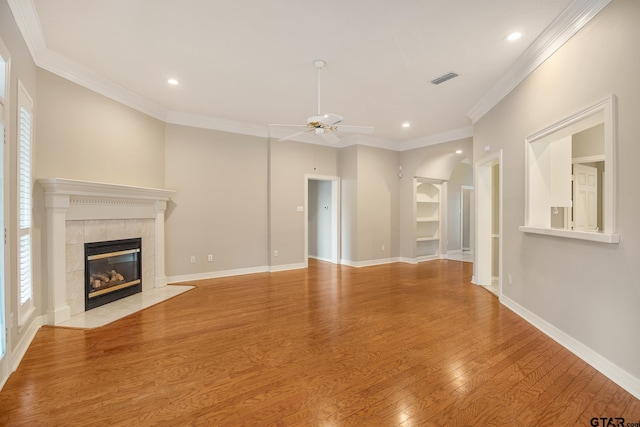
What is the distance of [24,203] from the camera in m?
2.90

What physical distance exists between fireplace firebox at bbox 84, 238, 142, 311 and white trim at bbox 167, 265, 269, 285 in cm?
72

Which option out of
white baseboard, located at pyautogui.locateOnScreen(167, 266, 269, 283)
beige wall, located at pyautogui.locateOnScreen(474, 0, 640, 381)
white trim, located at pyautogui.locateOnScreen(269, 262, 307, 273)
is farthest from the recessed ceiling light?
white baseboard, located at pyautogui.locateOnScreen(167, 266, 269, 283)

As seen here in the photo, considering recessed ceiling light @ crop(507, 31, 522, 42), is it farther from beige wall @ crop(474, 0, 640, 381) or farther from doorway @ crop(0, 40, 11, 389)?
doorway @ crop(0, 40, 11, 389)

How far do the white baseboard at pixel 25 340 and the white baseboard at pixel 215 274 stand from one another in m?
2.09

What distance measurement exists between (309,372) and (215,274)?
12.8 ft

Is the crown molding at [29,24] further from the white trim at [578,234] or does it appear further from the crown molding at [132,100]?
the white trim at [578,234]

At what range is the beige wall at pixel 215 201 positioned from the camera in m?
5.42

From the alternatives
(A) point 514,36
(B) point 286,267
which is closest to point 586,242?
(A) point 514,36

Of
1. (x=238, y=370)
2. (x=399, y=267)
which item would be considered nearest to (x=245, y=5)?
(x=238, y=370)

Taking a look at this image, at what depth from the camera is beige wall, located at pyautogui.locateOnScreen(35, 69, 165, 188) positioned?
3.44 meters

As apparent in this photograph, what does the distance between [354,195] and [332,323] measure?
4.00 m

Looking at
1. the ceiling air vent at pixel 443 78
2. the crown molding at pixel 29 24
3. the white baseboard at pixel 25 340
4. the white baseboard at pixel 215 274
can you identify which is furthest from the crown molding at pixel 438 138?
the white baseboard at pixel 25 340

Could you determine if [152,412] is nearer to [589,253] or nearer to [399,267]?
[589,253]

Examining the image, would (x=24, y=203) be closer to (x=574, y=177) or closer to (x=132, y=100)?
(x=132, y=100)
